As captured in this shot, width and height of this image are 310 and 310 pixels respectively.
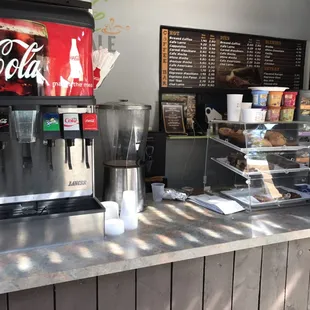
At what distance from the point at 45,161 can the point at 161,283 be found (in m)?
0.63

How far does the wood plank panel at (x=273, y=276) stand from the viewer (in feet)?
5.18

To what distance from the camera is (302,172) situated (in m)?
2.05

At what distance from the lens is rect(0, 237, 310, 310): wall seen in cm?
128

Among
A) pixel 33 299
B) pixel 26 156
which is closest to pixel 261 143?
pixel 26 156

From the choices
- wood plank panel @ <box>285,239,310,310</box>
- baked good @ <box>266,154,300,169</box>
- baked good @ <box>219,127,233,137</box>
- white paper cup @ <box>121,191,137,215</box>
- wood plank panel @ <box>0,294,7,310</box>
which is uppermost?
baked good @ <box>219,127,233,137</box>

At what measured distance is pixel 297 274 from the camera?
5.44 feet

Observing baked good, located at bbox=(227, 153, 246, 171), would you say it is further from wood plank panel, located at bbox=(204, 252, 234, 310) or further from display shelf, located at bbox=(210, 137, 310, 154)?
wood plank panel, located at bbox=(204, 252, 234, 310)

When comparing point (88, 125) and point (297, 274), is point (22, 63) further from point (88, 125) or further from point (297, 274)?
point (297, 274)

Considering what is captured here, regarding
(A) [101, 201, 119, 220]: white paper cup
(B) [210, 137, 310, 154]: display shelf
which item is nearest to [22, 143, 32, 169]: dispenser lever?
(A) [101, 201, 119, 220]: white paper cup

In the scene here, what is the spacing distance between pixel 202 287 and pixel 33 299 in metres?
0.63

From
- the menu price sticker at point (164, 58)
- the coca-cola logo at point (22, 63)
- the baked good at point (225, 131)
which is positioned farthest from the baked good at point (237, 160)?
the coca-cola logo at point (22, 63)

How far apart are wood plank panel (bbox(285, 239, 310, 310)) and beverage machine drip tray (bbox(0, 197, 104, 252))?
2.70ft

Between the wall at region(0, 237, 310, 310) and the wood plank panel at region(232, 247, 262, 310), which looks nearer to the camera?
the wall at region(0, 237, 310, 310)

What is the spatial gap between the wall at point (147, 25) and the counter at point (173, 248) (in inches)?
27.7
